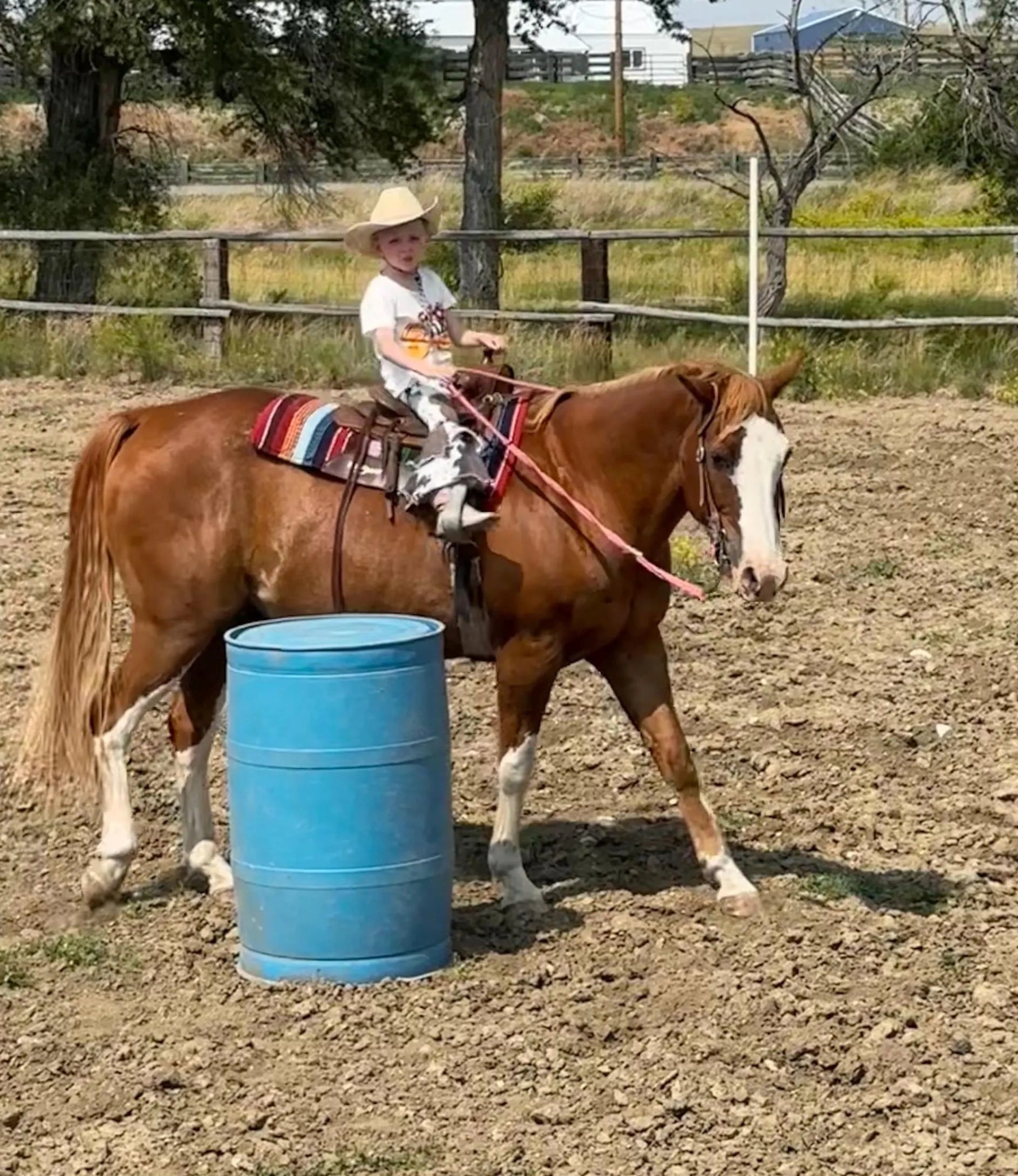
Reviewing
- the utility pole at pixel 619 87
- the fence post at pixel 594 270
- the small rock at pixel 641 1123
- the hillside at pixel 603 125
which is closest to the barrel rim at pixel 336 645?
the small rock at pixel 641 1123

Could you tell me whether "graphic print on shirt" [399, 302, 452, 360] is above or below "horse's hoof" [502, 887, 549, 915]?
above

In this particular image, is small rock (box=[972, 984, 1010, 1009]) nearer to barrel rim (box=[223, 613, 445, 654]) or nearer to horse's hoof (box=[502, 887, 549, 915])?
horse's hoof (box=[502, 887, 549, 915])

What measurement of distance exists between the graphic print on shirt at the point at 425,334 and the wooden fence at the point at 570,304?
30.9ft

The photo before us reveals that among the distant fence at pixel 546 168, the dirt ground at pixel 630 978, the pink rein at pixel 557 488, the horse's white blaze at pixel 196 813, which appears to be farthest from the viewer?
the distant fence at pixel 546 168

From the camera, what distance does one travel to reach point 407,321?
5.57 metres

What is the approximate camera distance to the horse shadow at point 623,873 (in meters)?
5.50

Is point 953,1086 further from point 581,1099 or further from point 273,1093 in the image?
point 273,1093

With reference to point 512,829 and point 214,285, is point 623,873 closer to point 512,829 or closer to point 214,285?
point 512,829

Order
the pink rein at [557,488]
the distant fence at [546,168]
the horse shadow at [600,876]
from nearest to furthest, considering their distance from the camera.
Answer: the pink rein at [557,488]
the horse shadow at [600,876]
the distant fence at [546,168]

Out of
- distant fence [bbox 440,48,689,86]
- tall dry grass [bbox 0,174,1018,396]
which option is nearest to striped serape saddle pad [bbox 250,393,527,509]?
tall dry grass [bbox 0,174,1018,396]

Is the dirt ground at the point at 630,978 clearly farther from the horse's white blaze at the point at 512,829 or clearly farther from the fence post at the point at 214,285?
the fence post at the point at 214,285

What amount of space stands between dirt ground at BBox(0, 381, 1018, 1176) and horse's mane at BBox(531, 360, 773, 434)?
1.39m

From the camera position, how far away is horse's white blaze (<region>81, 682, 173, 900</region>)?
5672mm

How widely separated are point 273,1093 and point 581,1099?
683 mm
